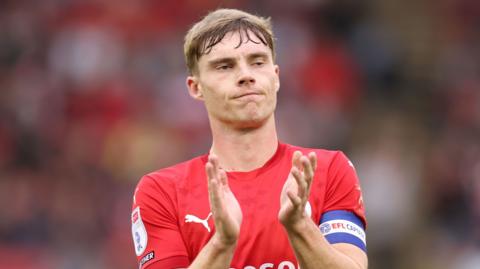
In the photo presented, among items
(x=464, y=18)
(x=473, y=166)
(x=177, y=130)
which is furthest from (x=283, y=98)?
(x=464, y=18)

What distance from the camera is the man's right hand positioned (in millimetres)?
4473

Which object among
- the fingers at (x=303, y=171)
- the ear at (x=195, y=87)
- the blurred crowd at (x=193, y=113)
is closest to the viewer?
the fingers at (x=303, y=171)

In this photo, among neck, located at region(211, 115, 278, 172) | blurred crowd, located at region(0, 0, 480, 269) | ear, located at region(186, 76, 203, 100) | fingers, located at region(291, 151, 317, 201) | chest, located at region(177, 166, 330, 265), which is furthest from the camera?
blurred crowd, located at region(0, 0, 480, 269)

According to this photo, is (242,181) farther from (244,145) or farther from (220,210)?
(220,210)

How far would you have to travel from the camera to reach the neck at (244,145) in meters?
5.18

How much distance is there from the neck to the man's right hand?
2.05 ft

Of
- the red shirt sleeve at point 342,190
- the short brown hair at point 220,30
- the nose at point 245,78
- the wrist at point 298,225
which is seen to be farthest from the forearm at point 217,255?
the short brown hair at point 220,30

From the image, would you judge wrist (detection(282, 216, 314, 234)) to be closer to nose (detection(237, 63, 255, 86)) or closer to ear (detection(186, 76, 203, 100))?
nose (detection(237, 63, 255, 86))

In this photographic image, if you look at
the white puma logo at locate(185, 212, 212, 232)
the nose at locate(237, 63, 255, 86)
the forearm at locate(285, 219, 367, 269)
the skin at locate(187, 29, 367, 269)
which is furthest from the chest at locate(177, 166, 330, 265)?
the nose at locate(237, 63, 255, 86)

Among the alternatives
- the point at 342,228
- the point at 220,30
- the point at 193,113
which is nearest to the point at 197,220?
the point at 342,228

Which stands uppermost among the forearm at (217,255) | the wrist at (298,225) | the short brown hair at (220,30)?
the short brown hair at (220,30)

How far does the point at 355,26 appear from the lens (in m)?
13.6

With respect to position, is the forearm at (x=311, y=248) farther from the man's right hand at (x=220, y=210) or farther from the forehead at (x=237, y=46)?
the forehead at (x=237, y=46)

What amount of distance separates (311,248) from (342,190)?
Result: 619 mm
